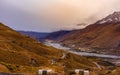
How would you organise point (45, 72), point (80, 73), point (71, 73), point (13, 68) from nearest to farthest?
point (45, 72)
point (80, 73)
point (71, 73)
point (13, 68)

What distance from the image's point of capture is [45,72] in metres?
64.4

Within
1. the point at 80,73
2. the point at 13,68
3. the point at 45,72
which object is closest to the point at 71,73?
the point at 80,73

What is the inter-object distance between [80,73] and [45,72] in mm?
10999

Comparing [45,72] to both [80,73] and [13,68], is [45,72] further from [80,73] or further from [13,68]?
[13,68]

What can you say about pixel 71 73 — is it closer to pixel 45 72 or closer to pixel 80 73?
pixel 80 73

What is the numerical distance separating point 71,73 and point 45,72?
17.5 metres

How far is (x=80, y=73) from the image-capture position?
7269 centimetres

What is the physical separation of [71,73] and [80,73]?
8.46m

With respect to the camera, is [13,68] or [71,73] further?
[13,68]

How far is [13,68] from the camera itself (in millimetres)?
185875

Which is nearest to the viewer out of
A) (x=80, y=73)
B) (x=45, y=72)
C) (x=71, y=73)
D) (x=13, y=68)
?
(x=45, y=72)

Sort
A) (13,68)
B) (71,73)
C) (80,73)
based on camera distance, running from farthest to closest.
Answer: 1. (13,68)
2. (71,73)
3. (80,73)

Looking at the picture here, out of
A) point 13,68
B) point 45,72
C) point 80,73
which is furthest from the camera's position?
point 13,68

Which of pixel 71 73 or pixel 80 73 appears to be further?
pixel 71 73
